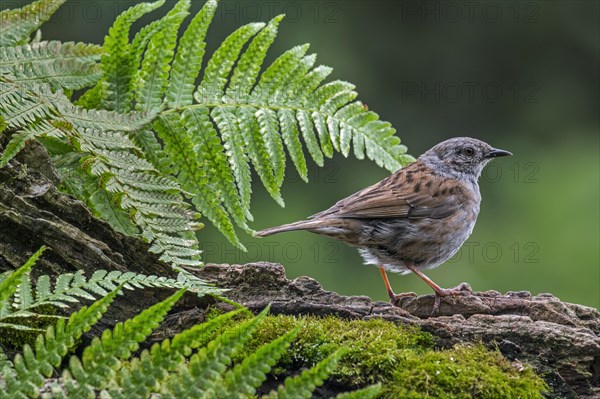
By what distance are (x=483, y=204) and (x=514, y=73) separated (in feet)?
8.35

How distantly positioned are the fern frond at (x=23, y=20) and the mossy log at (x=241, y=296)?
0.51 meters

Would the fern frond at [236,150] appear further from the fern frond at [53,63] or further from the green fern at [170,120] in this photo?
the fern frond at [53,63]

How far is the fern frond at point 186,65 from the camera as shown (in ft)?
12.9

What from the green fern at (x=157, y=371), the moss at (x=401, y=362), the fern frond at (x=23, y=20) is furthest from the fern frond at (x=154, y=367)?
the fern frond at (x=23, y=20)

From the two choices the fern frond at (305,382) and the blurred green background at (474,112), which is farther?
the blurred green background at (474,112)

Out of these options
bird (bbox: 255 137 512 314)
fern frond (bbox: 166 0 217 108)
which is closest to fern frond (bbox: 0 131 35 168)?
fern frond (bbox: 166 0 217 108)

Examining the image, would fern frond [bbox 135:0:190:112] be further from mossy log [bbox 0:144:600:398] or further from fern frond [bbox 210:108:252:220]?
mossy log [bbox 0:144:600:398]

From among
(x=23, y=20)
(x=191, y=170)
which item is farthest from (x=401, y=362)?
(x=23, y=20)

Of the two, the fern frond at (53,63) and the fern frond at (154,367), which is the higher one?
the fern frond at (53,63)

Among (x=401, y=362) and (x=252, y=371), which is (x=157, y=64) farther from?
(x=252, y=371)

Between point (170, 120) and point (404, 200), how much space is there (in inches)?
118

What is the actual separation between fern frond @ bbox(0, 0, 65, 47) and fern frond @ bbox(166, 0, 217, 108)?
0.70m

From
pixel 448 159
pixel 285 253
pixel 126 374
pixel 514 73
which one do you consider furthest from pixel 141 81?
pixel 514 73

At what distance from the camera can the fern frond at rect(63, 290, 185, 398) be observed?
1.93 meters
